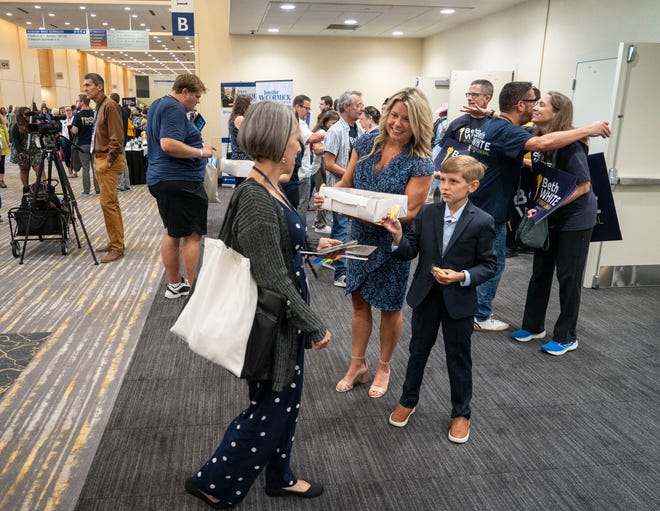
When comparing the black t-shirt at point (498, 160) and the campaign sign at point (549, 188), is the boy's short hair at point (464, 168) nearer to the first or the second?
the black t-shirt at point (498, 160)

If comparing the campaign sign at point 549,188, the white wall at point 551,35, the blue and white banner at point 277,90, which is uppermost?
the white wall at point 551,35

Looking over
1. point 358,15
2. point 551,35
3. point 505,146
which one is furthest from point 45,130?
point 551,35

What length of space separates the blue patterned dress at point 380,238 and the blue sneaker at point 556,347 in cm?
139

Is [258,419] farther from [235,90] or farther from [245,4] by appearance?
[235,90]

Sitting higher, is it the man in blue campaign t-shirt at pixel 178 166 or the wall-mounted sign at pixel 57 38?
the wall-mounted sign at pixel 57 38

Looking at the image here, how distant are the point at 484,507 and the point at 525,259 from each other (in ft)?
14.1

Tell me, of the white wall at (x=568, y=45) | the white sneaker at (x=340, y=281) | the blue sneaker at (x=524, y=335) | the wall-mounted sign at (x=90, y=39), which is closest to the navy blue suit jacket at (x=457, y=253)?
the blue sneaker at (x=524, y=335)

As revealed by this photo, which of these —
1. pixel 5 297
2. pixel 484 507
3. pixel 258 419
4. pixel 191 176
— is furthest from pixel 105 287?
pixel 484 507

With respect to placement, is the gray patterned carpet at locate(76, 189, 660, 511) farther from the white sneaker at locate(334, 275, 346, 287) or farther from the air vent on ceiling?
the air vent on ceiling

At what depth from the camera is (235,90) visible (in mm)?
9656

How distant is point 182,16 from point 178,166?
712cm

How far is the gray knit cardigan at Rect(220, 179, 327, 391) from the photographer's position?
1.58 meters

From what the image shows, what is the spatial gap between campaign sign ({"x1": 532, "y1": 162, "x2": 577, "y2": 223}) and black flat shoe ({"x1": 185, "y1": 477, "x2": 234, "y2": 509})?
2.46m

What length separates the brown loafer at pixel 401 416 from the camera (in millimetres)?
2635
